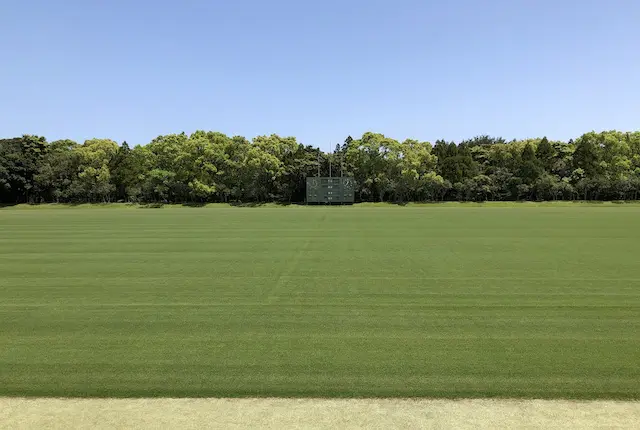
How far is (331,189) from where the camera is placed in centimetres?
6038

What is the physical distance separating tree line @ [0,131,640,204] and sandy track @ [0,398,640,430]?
60.6 meters

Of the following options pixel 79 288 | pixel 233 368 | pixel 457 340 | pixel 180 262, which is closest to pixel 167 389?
pixel 233 368

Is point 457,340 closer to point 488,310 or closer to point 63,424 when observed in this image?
point 488,310

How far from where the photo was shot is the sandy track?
4.38 m

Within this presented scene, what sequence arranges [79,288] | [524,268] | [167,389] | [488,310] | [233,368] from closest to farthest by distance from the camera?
[167,389] < [233,368] < [488,310] < [79,288] < [524,268]

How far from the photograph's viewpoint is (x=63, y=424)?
4402 millimetres

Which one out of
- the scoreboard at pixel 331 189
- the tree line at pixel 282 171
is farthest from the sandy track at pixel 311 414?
the tree line at pixel 282 171

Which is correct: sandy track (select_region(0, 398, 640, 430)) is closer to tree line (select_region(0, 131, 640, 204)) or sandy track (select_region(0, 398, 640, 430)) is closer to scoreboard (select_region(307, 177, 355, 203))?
scoreboard (select_region(307, 177, 355, 203))

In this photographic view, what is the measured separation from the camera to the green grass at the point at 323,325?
5297 mm

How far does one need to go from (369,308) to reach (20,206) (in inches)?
2807

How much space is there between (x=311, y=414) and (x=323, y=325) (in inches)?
117

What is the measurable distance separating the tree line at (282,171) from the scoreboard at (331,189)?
21.6ft

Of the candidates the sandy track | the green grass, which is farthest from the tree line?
the sandy track

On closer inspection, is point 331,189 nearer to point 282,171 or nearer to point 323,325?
point 282,171
